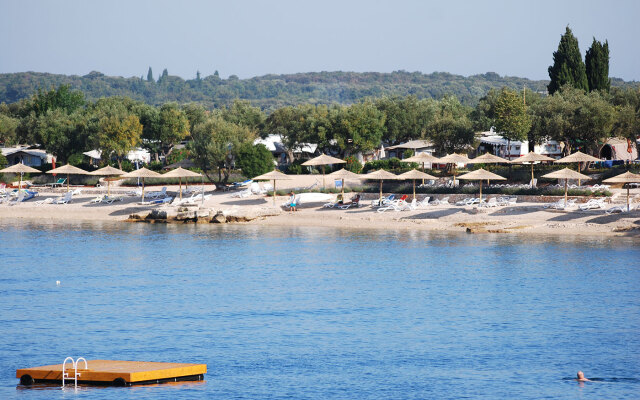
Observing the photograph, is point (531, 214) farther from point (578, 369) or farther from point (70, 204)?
point (70, 204)

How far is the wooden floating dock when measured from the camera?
20016 millimetres

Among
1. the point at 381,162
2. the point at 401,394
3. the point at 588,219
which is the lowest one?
the point at 401,394

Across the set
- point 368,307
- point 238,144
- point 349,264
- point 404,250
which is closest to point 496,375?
point 368,307

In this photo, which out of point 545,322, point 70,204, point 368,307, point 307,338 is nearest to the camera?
point 307,338

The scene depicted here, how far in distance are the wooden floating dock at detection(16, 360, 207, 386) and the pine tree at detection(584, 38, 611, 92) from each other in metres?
68.1

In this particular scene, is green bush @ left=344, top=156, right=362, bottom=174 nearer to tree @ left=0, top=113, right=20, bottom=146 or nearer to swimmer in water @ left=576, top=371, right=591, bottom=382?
swimmer in water @ left=576, top=371, right=591, bottom=382

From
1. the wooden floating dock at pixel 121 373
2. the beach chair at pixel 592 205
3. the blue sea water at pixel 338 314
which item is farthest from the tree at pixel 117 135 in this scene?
the wooden floating dock at pixel 121 373

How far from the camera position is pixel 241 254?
4147cm

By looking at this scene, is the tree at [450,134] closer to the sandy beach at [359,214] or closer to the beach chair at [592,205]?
the sandy beach at [359,214]

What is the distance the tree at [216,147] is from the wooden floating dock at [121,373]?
39.4 meters

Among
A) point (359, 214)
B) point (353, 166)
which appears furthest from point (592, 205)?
point (353, 166)

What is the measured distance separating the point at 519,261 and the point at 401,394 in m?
19.7

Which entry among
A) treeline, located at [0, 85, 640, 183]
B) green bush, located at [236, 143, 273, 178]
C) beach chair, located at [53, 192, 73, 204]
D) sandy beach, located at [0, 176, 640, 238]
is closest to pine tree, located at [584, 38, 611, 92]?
treeline, located at [0, 85, 640, 183]

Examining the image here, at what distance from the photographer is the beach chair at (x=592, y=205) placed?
4512cm
